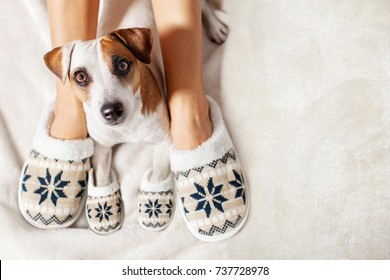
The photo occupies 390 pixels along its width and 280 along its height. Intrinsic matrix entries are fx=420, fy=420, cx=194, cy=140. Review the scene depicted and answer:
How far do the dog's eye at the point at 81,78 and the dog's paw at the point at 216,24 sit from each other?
1.76ft

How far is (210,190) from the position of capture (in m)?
1.17

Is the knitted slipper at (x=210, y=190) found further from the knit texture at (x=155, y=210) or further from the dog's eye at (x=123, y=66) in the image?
the dog's eye at (x=123, y=66)

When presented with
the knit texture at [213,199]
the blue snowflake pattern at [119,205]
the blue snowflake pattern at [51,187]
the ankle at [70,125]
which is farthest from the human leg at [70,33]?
the knit texture at [213,199]

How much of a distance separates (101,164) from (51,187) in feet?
0.50

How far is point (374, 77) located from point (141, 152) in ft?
2.33

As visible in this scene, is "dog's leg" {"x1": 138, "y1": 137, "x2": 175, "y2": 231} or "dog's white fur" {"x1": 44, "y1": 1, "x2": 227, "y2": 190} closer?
"dog's white fur" {"x1": 44, "y1": 1, "x2": 227, "y2": 190}

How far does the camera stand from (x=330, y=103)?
48.0 inches

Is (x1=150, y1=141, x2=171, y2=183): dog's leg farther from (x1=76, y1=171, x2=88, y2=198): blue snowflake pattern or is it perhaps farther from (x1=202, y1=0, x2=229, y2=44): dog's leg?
(x1=202, y1=0, x2=229, y2=44): dog's leg

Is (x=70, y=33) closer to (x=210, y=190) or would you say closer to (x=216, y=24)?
(x=216, y=24)

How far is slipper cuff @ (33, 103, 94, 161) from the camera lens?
3.84 feet

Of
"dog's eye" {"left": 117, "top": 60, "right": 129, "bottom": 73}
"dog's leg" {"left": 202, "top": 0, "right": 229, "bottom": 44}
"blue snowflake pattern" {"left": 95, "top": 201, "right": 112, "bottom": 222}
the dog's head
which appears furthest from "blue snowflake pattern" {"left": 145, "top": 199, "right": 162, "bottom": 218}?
"dog's leg" {"left": 202, "top": 0, "right": 229, "bottom": 44}

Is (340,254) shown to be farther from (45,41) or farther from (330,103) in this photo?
(45,41)

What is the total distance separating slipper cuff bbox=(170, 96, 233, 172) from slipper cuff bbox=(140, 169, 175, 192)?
6cm
